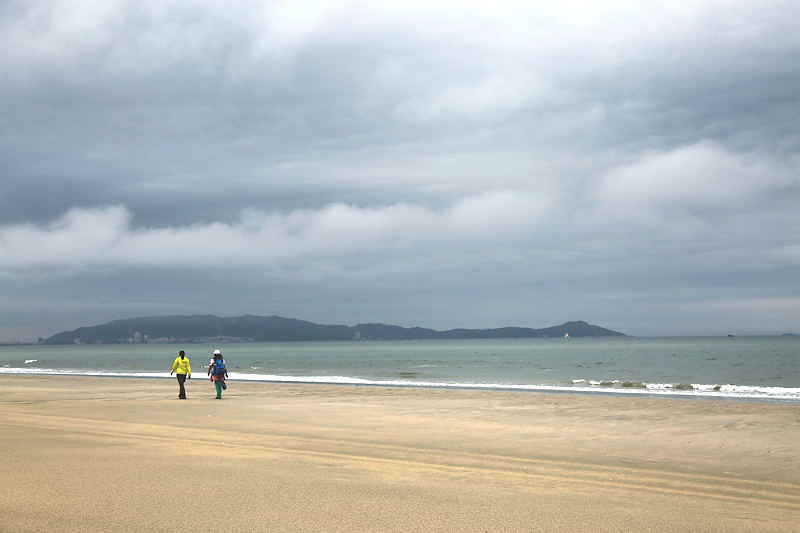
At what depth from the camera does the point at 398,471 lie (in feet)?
31.6

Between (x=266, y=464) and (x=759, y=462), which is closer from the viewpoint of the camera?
(x=266, y=464)

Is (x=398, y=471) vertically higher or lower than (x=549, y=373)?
higher

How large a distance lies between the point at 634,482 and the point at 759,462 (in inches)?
142

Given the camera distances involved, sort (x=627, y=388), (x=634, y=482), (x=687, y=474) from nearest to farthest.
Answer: (x=634, y=482) < (x=687, y=474) < (x=627, y=388)

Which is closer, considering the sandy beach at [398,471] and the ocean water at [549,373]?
the sandy beach at [398,471]

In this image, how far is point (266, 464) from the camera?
32.8ft

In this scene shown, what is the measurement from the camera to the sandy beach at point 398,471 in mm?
6754

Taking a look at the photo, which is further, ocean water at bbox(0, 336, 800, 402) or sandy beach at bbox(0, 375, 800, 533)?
ocean water at bbox(0, 336, 800, 402)

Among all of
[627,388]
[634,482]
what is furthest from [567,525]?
[627,388]

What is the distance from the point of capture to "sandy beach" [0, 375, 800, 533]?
6.75m

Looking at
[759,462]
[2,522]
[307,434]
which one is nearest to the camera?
[2,522]

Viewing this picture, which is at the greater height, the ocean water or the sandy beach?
the sandy beach

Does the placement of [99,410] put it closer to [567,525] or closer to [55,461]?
[55,461]

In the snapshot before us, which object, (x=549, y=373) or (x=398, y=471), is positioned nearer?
(x=398, y=471)
